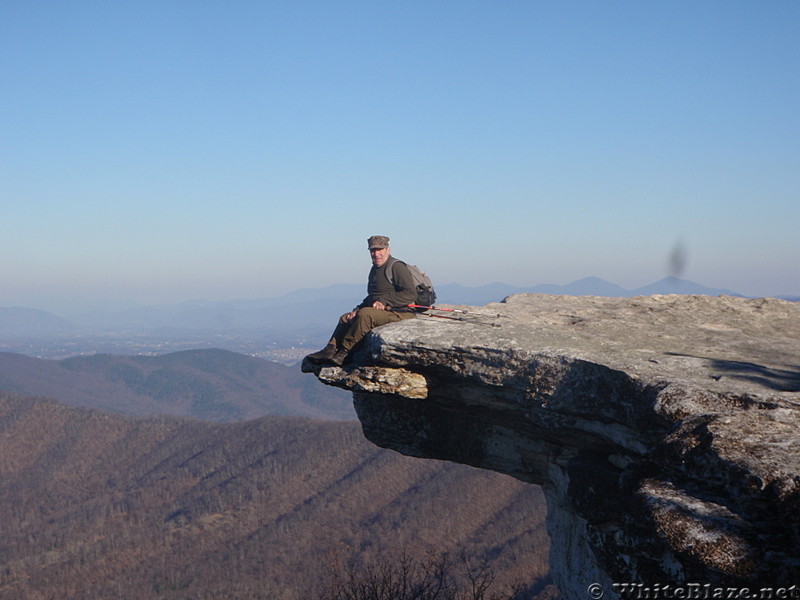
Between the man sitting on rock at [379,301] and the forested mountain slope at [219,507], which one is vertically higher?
the man sitting on rock at [379,301]

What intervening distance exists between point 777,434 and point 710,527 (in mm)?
1881

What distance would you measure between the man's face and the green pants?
1.10 metres

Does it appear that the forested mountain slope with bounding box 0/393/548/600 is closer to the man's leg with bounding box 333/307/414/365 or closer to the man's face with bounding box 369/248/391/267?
the man's leg with bounding box 333/307/414/365

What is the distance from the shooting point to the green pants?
15367mm

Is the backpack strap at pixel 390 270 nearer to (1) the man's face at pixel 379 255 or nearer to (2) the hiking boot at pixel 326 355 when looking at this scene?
(1) the man's face at pixel 379 255

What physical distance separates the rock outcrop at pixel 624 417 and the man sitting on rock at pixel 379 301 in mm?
391

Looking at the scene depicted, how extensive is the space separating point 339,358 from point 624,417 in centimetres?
636

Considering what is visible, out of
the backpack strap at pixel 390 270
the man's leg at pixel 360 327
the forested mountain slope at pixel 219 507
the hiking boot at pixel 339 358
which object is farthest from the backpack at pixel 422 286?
the forested mountain slope at pixel 219 507

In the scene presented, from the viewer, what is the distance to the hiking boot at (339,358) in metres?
15.5

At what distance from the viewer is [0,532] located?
129 metres

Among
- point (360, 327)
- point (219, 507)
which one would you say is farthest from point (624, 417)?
point (219, 507)

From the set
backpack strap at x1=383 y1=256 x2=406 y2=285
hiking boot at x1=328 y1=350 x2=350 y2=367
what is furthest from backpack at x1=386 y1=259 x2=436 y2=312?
hiking boot at x1=328 y1=350 x2=350 y2=367

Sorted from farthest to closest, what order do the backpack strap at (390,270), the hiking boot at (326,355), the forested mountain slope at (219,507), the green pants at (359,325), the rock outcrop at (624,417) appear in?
1. the forested mountain slope at (219,507)
2. the backpack strap at (390,270)
3. the hiking boot at (326,355)
4. the green pants at (359,325)
5. the rock outcrop at (624,417)

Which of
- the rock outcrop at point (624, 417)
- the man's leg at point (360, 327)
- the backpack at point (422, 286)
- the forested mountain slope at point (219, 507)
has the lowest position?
the forested mountain slope at point (219, 507)
